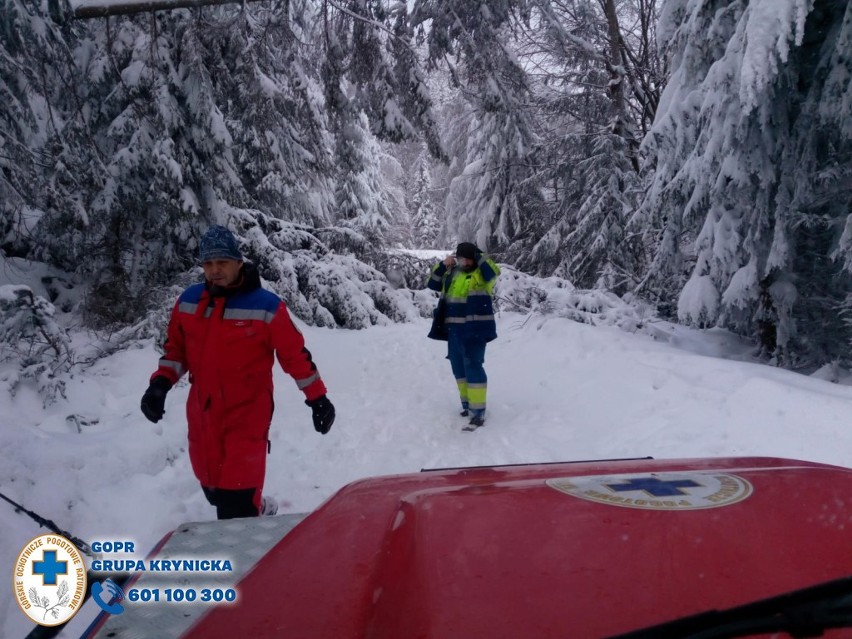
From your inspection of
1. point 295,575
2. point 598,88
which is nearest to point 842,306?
point 295,575

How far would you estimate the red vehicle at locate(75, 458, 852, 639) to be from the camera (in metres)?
1.08

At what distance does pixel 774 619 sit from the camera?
1025 mm

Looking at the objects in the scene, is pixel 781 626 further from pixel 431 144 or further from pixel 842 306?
pixel 431 144

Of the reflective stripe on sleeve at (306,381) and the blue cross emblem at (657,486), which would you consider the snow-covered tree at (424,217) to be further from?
the blue cross emblem at (657,486)

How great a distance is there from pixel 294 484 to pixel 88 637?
3373mm

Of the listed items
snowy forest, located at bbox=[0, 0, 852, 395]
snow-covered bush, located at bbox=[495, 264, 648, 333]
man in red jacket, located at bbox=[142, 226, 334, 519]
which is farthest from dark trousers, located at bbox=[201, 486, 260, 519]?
snow-covered bush, located at bbox=[495, 264, 648, 333]

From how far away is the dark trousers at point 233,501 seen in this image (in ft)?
10.0

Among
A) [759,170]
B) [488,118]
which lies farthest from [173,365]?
[488,118]

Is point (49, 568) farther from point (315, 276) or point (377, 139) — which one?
point (315, 276)

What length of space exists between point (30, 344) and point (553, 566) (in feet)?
21.0

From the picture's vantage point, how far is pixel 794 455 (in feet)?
14.4

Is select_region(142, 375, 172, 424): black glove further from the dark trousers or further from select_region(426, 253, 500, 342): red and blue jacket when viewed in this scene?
select_region(426, 253, 500, 342): red and blue jacket

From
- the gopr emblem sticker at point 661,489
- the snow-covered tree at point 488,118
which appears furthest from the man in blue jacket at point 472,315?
the gopr emblem sticker at point 661,489

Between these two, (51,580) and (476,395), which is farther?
(476,395)
